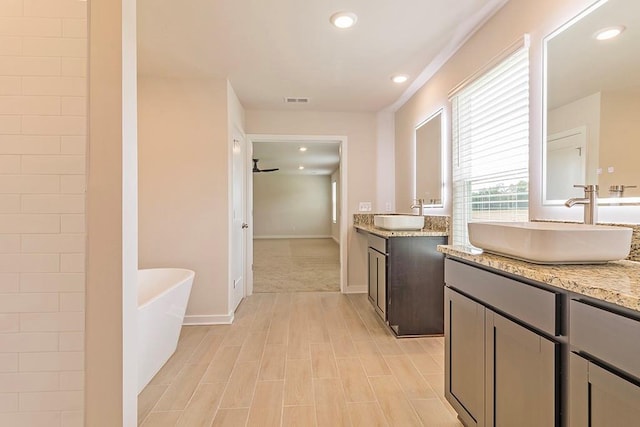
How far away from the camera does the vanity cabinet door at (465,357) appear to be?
52.2 inches

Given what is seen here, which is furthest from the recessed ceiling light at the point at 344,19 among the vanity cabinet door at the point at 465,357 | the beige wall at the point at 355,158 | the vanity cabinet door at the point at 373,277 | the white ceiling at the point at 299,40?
the vanity cabinet door at the point at 373,277

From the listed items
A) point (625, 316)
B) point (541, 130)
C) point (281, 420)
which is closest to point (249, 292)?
point (281, 420)

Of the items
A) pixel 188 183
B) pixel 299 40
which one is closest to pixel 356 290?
pixel 188 183

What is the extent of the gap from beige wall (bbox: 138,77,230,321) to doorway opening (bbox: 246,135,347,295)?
0.97 metres

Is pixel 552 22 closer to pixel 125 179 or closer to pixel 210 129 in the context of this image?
pixel 125 179

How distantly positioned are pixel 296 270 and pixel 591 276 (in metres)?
4.97

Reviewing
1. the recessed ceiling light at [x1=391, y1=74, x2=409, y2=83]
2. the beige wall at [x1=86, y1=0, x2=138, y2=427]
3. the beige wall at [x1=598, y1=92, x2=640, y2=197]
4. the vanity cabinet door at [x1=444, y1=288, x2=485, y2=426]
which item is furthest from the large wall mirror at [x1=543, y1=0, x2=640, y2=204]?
the beige wall at [x1=86, y1=0, x2=138, y2=427]

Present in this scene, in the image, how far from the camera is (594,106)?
138 cm

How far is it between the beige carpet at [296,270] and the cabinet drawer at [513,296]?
120 inches

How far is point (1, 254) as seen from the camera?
1256 millimetres

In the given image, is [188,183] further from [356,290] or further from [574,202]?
[574,202]

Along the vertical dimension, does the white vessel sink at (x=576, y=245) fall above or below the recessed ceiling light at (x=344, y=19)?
below

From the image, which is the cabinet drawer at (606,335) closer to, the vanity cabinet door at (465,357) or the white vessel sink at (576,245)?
the white vessel sink at (576,245)

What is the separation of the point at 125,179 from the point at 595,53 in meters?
2.13
